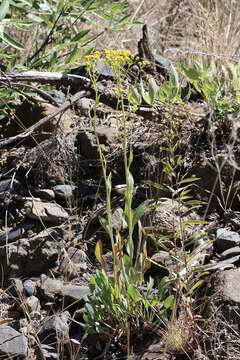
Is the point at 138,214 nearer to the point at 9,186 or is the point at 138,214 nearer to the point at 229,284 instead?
the point at 229,284

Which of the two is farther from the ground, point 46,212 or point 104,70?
point 104,70

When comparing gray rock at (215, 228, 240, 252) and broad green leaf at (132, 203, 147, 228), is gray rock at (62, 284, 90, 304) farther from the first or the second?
gray rock at (215, 228, 240, 252)

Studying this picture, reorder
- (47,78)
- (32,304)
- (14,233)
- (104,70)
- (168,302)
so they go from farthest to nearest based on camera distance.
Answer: (104,70)
(47,78)
(14,233)
(32,304)
(168,302)

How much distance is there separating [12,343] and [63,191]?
2.95 feet

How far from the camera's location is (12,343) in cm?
322

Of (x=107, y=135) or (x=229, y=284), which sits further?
(x=107, y=135)

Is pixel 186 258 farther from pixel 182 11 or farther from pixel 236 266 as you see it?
pixel 182 11

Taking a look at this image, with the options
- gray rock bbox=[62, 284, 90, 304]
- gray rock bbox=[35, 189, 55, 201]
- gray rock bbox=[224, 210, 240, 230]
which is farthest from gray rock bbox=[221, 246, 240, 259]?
gray rock bbox=[35, 189, 55, 201]

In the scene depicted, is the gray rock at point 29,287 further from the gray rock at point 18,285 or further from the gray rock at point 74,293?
the gray rock at point 74,293

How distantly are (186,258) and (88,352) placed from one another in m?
0.54

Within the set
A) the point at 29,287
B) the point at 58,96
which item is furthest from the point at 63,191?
the point at 58,96

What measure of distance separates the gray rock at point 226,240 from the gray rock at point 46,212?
740 millimetres

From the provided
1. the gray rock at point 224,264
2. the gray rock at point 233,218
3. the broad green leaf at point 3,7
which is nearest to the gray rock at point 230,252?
the gray rock at point 224,264

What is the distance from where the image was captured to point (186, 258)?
316 cm
